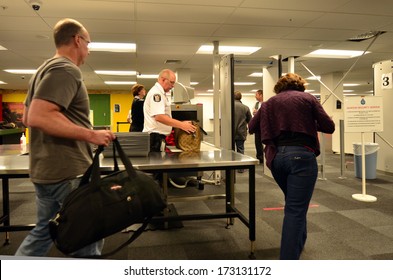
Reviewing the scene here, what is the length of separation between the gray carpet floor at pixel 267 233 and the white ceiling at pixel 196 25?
1.99 meters

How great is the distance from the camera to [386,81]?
518 cm

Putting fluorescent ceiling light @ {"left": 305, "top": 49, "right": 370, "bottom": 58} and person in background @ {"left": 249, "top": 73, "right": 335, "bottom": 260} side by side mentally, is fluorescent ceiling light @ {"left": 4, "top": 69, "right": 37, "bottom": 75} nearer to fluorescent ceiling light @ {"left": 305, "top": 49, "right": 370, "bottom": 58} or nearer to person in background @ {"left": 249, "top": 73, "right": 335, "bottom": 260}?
fluorescent ceiling light @ {"left": 305, "top": 49, "right": 370, "bottom": 58}

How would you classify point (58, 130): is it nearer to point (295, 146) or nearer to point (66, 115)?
point (66, 115)

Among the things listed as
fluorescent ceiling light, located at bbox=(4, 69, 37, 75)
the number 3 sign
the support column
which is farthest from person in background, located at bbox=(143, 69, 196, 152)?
fluorescent ceiling light, located at bbox=(4, 69, 37, 75)

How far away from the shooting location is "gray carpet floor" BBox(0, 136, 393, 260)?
239 centimetres

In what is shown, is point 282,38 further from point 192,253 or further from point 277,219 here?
point 192,253

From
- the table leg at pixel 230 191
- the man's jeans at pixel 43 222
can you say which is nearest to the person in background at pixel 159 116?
the table leg at pixel 230 191

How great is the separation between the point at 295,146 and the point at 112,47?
4.77 metres

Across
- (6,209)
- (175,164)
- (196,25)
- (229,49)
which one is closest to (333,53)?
(229,49)

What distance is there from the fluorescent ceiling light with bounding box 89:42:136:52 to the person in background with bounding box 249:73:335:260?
427 centimetres

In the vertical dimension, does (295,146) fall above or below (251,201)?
above

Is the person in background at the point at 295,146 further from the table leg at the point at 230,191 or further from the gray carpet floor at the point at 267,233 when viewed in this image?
the table leg at the point at 230,191

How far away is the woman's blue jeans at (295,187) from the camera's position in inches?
77.4
